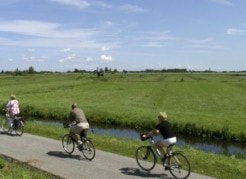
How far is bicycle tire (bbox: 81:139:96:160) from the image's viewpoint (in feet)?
59.6

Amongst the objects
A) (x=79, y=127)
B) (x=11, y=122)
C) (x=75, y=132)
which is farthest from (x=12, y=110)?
(x=79, y=127)

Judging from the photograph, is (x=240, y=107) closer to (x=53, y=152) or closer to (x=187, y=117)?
(x=187, y=117)

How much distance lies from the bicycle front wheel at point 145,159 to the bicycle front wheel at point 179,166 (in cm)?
105

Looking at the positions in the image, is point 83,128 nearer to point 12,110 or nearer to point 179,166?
point 179,166

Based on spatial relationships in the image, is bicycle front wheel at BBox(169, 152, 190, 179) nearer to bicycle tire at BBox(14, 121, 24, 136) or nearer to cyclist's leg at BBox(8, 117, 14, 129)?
bicycle tire at BBox(14, 121, 24, 136)

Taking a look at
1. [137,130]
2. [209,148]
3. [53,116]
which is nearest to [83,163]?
[209,148]

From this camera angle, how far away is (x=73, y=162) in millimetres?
17938

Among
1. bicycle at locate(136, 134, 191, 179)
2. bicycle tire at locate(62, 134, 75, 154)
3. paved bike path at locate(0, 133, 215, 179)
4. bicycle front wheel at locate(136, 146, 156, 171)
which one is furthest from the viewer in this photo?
bicycle tire at locate(62, 134, 75, 154)

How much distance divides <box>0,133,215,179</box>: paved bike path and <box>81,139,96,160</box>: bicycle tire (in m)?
0.21

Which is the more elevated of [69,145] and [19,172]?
[69,145]

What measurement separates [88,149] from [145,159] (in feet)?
9.82

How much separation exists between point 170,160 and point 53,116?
29972mm

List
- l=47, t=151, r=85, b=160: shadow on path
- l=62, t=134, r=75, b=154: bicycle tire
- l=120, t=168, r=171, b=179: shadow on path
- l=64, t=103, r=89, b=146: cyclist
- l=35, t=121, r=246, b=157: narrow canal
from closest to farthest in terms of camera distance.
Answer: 1. l=120, t=168, r=171, b=179: shadow on path
2. l=64, t=103, r=89, b=146: cyclist
3. l=47, t=151, r=85, b=160: shadow on path
4. l=62, t=134, r=75, b=154: bicycle tire
5. l=35, t=121, r=246, b=157: narrow canal

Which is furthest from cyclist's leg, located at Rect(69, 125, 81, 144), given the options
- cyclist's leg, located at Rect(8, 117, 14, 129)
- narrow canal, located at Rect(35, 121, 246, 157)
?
narrow canal, located at Rect(35, 121, 246, 157)
